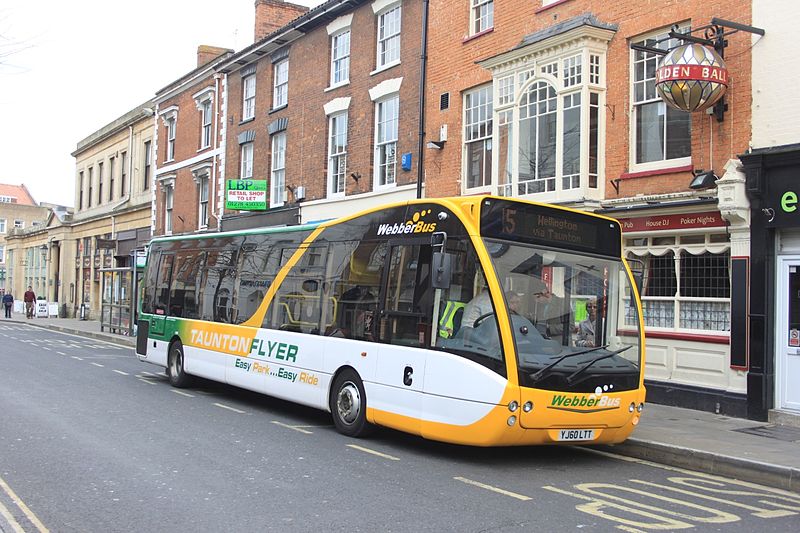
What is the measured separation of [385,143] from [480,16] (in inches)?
171

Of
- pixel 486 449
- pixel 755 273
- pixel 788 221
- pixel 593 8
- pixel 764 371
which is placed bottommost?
pixel 486 449

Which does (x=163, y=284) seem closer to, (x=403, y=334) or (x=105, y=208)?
(x=403, y=334)

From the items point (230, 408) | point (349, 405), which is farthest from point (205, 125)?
point (349, 405)

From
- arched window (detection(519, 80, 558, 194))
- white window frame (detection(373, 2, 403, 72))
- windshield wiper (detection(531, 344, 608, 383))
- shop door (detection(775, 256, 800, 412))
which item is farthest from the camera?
white window frame (detection(373, 2, 403, 72))

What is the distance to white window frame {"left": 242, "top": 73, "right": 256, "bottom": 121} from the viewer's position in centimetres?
2663

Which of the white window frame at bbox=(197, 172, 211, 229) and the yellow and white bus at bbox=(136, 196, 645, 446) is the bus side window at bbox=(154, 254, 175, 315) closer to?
the yellow and white bus at bbox=(136, 196, 645, 446)

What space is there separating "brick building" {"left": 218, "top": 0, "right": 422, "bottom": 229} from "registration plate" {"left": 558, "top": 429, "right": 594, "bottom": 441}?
1126cm

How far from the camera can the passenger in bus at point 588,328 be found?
27.9ft

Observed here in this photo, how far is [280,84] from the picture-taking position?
2500 cm

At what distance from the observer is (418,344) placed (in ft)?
28.7

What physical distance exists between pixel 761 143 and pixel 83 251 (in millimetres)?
42374

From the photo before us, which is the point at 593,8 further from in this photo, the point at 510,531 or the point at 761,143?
the point at 510,531

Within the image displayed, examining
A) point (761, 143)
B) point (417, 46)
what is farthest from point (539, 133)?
point (417, 46)

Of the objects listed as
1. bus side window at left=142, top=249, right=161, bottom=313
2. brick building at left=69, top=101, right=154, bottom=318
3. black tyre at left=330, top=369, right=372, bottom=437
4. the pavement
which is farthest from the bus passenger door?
brick building at left=69, top=101, right=154, bottom=318
